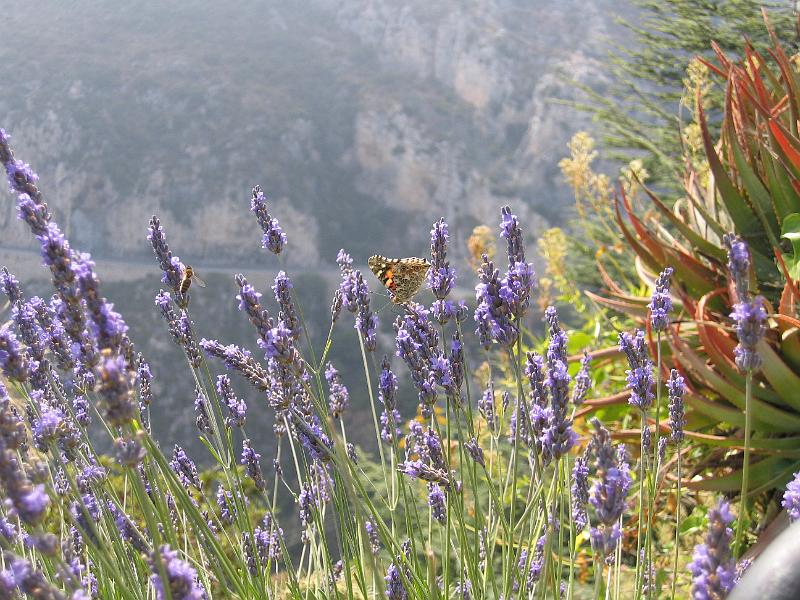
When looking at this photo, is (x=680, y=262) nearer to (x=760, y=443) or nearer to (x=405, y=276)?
(x=760, y=443)

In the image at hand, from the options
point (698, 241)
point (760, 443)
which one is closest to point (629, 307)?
point (698, 241)

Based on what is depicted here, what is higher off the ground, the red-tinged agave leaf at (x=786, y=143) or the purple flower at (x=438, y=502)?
the red-tinged agave leaf at (x=786, y=143)

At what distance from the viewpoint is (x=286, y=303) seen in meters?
1.56

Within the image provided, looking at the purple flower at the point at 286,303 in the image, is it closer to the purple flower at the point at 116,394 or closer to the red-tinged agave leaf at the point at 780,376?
the purple flower at the point at 116,394

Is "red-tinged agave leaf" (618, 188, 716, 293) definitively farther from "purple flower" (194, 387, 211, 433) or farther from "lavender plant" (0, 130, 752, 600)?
"purple flower" (194, 387, 211, 433)

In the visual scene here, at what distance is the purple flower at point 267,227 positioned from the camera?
5.50 ft

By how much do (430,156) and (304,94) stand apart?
8739mm

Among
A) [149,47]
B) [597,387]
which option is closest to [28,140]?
[149,47]

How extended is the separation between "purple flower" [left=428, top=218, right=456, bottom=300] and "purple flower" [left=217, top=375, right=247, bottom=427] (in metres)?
0.58

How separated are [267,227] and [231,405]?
45 cm

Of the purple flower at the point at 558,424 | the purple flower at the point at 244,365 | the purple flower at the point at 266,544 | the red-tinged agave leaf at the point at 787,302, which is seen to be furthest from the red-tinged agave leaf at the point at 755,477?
the purple flower at the point at 244,365

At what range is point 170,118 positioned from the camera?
4291 cm

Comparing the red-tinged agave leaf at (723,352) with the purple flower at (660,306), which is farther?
Answer: the red-tinged agave leaf at (723,352)

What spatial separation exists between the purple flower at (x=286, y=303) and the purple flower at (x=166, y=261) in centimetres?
19
